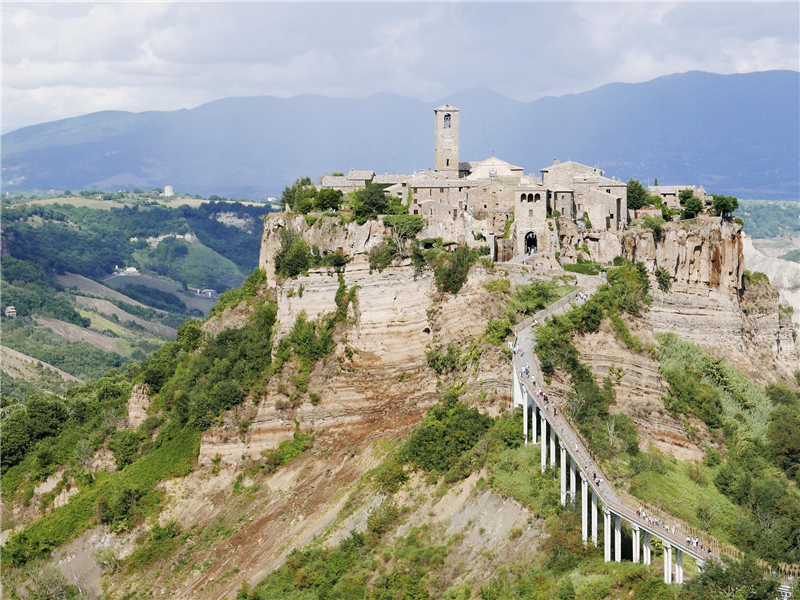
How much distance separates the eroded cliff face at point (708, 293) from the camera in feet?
188

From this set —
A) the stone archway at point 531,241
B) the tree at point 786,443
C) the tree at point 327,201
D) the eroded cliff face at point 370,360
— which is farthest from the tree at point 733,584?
the tree at point 327,201

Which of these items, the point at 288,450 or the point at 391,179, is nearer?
the point at 288,450

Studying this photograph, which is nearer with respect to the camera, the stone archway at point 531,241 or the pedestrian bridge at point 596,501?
the pedestrian bridge at point 596,501

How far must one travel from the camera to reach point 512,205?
58.7 metres

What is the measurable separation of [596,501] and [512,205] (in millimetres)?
21713

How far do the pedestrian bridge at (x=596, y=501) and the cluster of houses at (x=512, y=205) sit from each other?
401 inches

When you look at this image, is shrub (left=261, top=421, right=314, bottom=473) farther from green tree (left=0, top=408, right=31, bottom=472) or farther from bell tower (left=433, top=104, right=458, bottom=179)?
bell tower (left=433, top=104, right=458, bottom=179)

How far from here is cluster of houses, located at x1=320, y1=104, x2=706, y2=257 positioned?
57.3 metres

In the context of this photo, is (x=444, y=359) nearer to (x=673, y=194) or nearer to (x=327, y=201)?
(x=327, y=201)

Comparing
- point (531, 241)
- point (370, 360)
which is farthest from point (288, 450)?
point (531, 241)

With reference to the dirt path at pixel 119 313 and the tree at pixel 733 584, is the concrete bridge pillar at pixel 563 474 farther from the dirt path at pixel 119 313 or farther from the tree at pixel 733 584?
the dirt path at pixel 119 313

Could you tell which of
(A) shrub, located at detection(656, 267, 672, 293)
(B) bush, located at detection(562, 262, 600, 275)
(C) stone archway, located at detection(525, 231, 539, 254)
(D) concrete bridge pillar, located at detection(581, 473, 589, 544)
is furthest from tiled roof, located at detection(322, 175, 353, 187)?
(D) concrete bridge pillar, located at detection(581, 473, 589, 544)

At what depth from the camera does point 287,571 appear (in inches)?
1885

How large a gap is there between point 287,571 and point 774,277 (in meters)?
99.1
